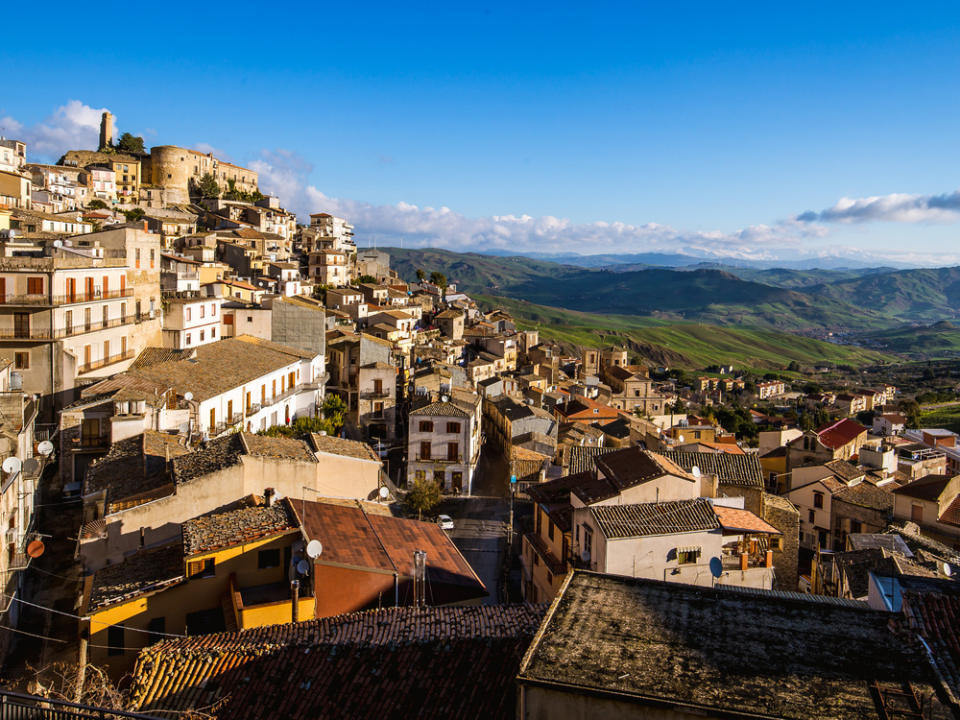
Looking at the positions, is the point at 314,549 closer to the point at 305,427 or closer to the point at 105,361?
the point at 305,427

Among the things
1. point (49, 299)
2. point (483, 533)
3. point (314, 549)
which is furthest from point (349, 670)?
point (49, 299)

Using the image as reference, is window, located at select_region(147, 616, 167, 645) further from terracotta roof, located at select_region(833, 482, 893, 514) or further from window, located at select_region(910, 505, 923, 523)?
window, located at select_region(910, 505, 923, 523)

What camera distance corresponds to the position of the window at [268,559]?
13.9 m

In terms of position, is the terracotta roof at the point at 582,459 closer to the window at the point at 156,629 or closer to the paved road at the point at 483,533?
the paved road at the point at 483,533

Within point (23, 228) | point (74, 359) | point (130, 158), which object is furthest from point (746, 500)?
point (130, 158)

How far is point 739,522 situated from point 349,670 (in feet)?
42.2

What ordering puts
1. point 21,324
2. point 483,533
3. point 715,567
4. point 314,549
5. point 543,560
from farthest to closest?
point 483,533
point 21,324
point 543,560
point 715,567
point 314,549

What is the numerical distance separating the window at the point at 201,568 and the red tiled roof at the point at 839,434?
1394 inches

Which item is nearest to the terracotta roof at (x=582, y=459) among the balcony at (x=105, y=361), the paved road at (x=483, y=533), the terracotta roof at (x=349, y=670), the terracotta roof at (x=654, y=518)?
the paved road at (x=483, y=533)

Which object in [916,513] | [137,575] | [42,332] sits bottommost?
[916,513]

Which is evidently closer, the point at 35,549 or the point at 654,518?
the point at 35,549

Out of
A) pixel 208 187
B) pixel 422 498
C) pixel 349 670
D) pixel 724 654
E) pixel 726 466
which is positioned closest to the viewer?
pixel 724 654

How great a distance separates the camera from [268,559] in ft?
45.8

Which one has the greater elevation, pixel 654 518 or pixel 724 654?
pixel 724 654
